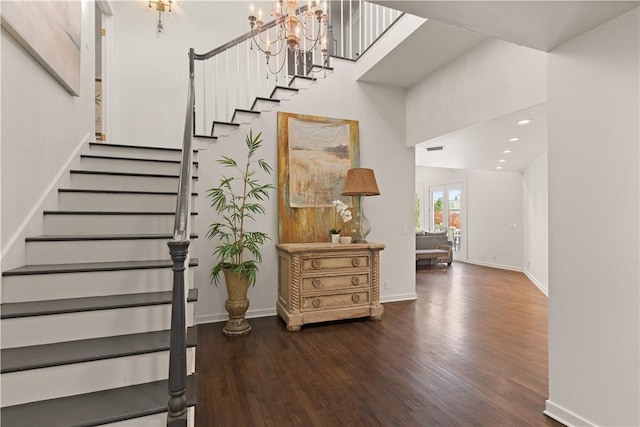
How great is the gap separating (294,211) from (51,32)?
2644 mm

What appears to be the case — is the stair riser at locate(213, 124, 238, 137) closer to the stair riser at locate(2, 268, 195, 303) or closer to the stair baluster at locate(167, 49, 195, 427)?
the stair riser at locate(2, 268, 195, 303)

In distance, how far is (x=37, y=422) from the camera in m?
1.27

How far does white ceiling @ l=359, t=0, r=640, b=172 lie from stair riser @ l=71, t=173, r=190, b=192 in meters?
2.39

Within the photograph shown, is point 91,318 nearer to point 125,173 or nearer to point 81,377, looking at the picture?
point 81,377

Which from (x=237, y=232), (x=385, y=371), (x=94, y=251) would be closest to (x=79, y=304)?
(x=94, y=251)

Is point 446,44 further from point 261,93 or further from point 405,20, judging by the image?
point 261,93

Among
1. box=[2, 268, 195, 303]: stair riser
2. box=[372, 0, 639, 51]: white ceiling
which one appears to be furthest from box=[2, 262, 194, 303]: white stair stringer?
box=[372, 0, 639, 51]: white ceiling

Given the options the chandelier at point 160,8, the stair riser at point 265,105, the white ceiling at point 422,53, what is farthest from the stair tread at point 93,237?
the chandelier at point 160,8

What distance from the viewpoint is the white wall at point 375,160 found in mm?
3779

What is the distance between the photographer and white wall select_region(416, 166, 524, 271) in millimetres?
7006

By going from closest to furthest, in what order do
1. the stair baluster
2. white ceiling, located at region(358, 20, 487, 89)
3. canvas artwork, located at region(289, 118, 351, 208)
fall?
the stair baluster
white ceiling, located at region(358, 20, 487, 89)
canvas artwork, located at region(289, 118, 351, 208)

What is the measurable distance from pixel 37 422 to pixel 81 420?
166mm

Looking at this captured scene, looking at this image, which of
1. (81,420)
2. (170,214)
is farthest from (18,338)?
(170,214)

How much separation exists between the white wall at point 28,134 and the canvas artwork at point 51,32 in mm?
57
